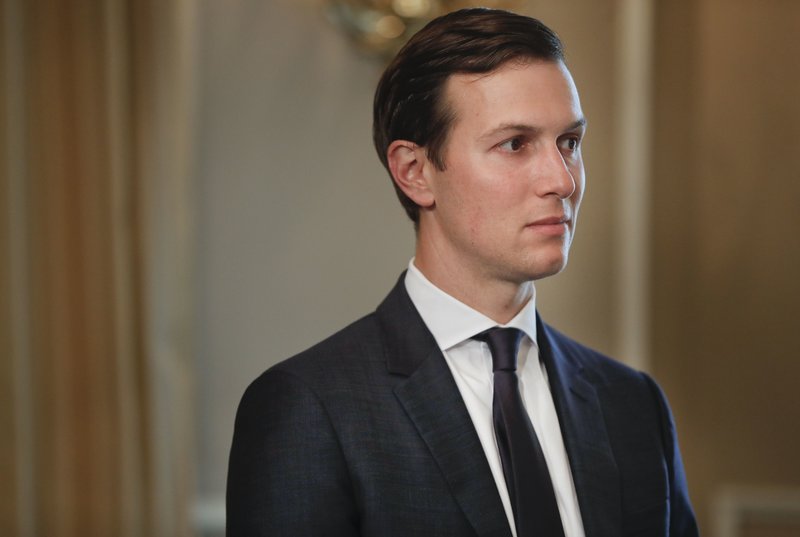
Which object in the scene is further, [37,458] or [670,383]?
[670,383]

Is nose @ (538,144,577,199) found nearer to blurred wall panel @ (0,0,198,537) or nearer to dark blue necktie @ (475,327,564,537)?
dark blue necktie @ (475,327,564,537)

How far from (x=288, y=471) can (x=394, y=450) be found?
150 millimetres

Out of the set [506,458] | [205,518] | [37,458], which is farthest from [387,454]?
[205,518]

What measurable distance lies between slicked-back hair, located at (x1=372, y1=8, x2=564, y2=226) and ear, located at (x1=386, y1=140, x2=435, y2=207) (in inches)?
0.6

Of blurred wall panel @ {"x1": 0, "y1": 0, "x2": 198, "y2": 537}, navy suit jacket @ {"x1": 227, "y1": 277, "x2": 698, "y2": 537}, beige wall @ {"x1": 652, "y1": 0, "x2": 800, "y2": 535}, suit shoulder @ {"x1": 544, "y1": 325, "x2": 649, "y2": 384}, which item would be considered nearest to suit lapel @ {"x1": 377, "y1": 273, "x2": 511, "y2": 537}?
navy suit jacket @ {"x1": 227, "y1": 277, "x2": 698, "y2": 537}

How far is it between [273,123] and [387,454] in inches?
78.4

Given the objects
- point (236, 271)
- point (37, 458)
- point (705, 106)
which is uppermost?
point (705, 106)

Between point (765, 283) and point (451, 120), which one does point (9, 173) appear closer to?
point (451, 120)

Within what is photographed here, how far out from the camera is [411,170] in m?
1.54

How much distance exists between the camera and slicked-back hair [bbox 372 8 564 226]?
1419 millimetres

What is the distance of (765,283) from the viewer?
3.23 m

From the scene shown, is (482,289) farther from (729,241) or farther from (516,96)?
(729,241)

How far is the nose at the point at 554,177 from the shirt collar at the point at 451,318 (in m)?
0.17

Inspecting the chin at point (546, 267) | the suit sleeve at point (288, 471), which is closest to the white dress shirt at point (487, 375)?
the chin at point (546, 267)
